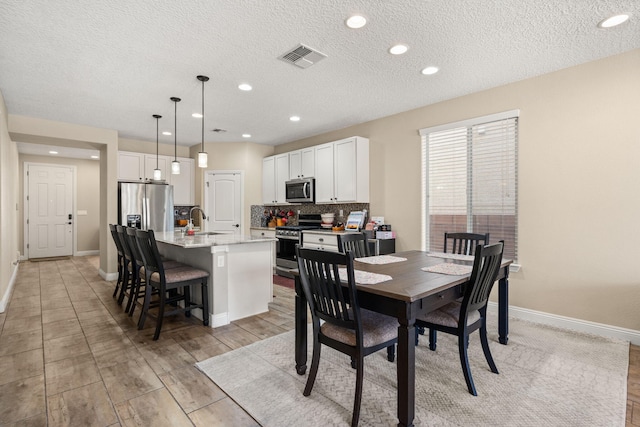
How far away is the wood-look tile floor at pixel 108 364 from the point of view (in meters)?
1.83

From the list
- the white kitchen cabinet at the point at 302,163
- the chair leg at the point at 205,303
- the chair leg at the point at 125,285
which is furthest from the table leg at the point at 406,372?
the white kitchen cabinet at the point at 302,163

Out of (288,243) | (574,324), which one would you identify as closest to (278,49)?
(288,243)

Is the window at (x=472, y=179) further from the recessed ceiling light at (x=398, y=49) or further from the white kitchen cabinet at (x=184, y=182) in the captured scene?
the white kitchen cabinet at (x=184, y=182)

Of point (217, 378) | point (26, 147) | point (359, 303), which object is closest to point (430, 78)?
point (359, 303)

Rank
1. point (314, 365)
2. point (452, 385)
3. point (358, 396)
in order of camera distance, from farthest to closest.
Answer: point (452, 385), point (314, 365), point (358, 396)

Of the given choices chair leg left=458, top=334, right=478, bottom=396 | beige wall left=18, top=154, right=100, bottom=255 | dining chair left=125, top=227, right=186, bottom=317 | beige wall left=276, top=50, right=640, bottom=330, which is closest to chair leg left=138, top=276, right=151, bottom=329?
dining chair left=125, top=227, right=186, bottom=317

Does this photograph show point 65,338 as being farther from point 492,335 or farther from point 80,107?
point 492,335

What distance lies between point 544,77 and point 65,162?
9765mm

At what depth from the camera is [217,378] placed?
2.20m

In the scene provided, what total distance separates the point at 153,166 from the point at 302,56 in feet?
14.6

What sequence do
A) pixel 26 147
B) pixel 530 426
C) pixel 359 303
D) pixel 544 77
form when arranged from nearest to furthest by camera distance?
pixel 530 426 < pixel 359 303 < pixel 544 77 < pixel 26 147

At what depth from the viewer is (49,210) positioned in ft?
25.3

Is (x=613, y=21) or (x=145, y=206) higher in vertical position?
(x=613, y=21)

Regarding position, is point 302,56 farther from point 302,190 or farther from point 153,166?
point 153,166
